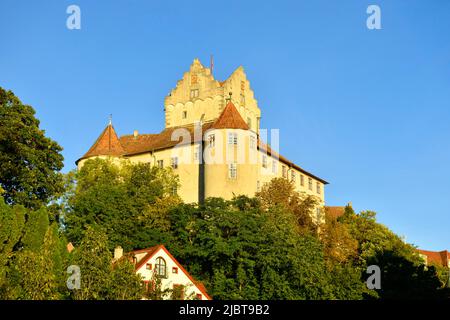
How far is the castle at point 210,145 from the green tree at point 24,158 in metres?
13.1

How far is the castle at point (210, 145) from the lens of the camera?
5838cm

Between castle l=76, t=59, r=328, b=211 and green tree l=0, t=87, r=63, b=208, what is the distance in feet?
43.1

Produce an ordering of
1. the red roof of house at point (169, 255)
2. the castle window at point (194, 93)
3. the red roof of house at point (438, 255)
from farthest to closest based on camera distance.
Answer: the red roof of house at point (438, 255)
the castle window at point (194, 93)
the red roof of house at point (169, 255)

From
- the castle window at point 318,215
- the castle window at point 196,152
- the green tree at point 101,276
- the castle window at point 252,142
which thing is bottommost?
the green tree at point 101,276

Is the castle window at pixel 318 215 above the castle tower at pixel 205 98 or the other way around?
the other way around

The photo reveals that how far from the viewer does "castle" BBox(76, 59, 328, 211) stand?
192ft

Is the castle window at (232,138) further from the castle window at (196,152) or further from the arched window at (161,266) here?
the arched window at (161,266)

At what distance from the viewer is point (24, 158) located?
4872 centimetres

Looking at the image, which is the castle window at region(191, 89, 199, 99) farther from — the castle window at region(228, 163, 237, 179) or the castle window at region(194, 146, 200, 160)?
the castle window at region(228, 163, 237, 179)

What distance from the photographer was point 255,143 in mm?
60812

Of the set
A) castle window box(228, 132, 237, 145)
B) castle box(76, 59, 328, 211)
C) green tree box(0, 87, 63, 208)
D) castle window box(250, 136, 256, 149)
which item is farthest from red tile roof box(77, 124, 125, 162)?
green tree box(0, 87, 63, 208)

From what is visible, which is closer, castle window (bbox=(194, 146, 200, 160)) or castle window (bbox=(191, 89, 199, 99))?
castle window (bbox=(194, 146, 200, 160))

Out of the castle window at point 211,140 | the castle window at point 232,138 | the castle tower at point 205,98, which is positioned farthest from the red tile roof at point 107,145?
the castle window at point 232,138
